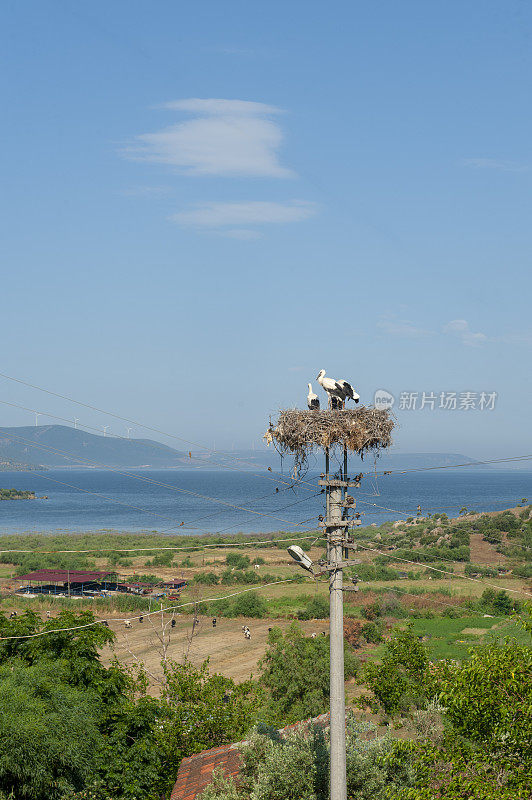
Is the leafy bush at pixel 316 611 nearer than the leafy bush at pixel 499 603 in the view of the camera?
No

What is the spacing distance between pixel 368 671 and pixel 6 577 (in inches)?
2349

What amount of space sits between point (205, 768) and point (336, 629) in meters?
7.17

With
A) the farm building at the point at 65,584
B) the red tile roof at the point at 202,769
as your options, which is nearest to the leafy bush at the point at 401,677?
the red tile roof at the point at 202,769

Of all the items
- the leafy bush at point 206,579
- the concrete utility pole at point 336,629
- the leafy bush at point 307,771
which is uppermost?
the concrete utility pole at point 336,629

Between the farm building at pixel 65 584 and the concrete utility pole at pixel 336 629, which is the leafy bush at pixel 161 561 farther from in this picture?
the concrete utility pole at pixel 336 629

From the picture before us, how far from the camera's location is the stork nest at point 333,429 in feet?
38.7

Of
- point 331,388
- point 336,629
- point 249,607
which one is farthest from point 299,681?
point 249,607

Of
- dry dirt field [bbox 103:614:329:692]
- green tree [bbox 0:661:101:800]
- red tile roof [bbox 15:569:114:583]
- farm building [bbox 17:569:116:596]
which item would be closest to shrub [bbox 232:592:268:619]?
dry dirt field [bbox 103:614:329:692]

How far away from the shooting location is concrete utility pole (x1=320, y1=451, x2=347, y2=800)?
446 inches

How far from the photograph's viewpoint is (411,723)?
668 inches

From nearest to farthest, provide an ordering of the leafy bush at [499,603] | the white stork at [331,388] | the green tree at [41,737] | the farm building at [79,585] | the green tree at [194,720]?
the white stork at [331,388]
the green tree at [41,737]
the green tree at [194,720]
the leafy bush at [499,603]
the farm building at [79,585]

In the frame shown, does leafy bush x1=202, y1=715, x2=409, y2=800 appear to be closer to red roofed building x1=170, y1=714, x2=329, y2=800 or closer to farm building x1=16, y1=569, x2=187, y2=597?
red roofed building x1=170, y1=714, x2=329, y2=800

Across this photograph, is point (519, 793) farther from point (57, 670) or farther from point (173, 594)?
point (173, 594)

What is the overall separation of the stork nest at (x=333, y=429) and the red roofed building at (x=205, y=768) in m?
6.70
